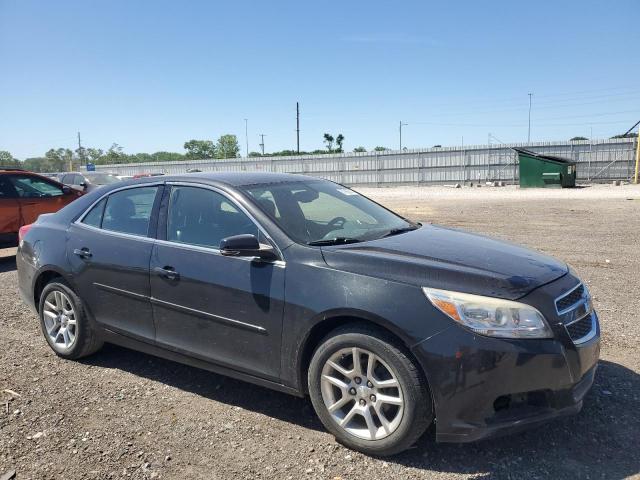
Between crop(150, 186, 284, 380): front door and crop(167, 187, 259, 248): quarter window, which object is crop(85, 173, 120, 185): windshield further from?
crop(150, 186, 284, 380): front door

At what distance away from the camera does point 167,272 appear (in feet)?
12.1

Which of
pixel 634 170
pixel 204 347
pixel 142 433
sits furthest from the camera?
pixel 634 170

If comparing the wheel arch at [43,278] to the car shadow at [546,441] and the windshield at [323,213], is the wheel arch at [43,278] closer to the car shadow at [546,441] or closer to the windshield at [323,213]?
the car shadow at [546,441]

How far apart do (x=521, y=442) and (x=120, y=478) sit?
2304 millimetres

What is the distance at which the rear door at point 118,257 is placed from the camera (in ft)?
12.8

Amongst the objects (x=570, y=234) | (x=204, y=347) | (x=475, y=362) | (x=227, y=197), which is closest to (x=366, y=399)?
(x=475, y=362)

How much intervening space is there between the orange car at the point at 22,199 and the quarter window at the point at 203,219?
6578 millimetres

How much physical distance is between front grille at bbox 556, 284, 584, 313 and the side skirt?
161 centimetres

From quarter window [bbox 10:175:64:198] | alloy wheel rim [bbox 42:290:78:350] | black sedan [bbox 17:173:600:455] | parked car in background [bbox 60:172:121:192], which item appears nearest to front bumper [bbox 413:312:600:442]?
black sedan [bbox 17:173:600:455]

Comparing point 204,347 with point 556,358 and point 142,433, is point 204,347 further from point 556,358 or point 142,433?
point 556,358

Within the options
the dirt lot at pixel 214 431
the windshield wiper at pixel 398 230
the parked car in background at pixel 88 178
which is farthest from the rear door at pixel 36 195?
the parked car in background at pixel 88 178

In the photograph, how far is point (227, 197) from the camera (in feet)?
12.3

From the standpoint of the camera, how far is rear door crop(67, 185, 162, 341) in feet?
12.8

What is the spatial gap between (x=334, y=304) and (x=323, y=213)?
47.0 inches
